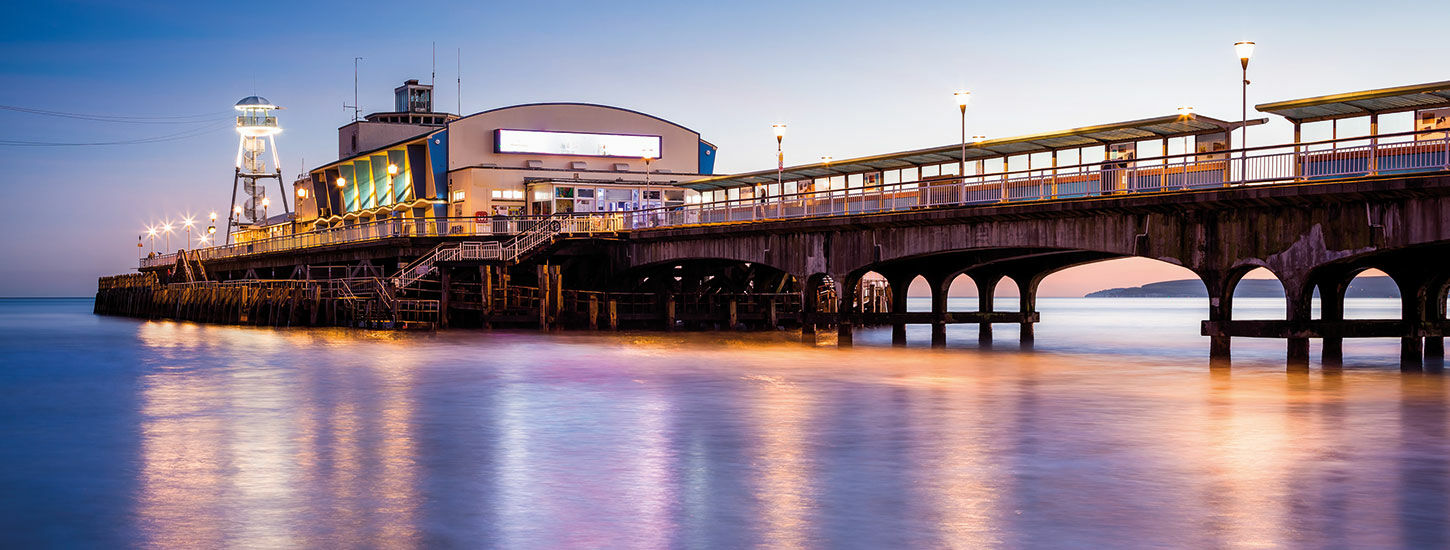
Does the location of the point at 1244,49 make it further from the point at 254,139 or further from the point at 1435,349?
the point at 254,139

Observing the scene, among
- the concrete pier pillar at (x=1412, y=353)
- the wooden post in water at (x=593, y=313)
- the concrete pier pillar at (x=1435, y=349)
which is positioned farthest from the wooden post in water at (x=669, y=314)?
the concrete pier pillar at (x=1412, y=353)

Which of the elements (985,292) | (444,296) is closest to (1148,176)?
(985,292)

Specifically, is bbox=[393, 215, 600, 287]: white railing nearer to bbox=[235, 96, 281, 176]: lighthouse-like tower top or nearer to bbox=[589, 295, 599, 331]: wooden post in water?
bbox=[589, 295, 599, 331]: wooden post in water

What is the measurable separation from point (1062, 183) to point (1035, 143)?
653cm

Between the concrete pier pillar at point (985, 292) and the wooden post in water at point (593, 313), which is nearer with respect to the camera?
the concrete pier pillar at point (985, 292)

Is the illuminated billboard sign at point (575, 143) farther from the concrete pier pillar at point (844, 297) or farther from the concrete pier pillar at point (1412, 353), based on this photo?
the concrete pier pillar at point (1412, 353)

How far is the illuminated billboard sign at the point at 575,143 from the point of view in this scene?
84938 millimetres

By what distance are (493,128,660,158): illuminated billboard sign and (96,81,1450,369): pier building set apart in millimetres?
285

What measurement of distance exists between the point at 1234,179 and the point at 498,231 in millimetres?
42672

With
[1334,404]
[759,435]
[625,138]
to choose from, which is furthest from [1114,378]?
[625,138]

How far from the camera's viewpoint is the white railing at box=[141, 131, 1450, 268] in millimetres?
33844

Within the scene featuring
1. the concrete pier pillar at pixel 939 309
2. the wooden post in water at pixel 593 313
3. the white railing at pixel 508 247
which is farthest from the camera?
the wooden post in water at pixel 593 313

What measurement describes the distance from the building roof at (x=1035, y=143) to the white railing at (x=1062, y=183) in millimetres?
1071

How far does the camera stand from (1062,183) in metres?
41.6
